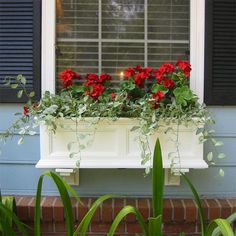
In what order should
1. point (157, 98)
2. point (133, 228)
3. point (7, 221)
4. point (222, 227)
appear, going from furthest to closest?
1. point (133, 228)
2. point (157, 98)
3. point (7, 221)
4. point (222, 227)

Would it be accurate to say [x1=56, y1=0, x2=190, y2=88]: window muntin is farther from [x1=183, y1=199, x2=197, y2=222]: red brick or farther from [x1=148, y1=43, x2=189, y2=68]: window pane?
[x1=183, y1=199, x2=197, y2=222]: red brick

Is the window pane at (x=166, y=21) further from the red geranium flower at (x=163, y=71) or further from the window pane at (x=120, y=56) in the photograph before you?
the red geranium flower at (x=163, y=71)

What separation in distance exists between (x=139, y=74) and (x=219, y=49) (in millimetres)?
538

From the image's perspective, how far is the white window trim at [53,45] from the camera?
8.95ft

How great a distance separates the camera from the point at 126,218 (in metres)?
2.61

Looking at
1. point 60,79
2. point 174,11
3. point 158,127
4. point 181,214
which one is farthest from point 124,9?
point 181,214

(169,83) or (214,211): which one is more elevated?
(169,83)

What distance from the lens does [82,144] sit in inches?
98.4

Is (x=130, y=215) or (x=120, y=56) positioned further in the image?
(x=120, y=56)

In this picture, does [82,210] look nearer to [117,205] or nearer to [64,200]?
[117,205]

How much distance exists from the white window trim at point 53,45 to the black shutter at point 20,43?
0.13ft

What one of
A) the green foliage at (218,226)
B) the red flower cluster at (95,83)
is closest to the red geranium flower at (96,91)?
the red flower cluster at (95,83)

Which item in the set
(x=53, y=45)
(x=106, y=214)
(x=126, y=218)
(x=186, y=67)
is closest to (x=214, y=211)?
(x=126, y=218)

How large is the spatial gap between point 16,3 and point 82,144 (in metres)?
0.98
